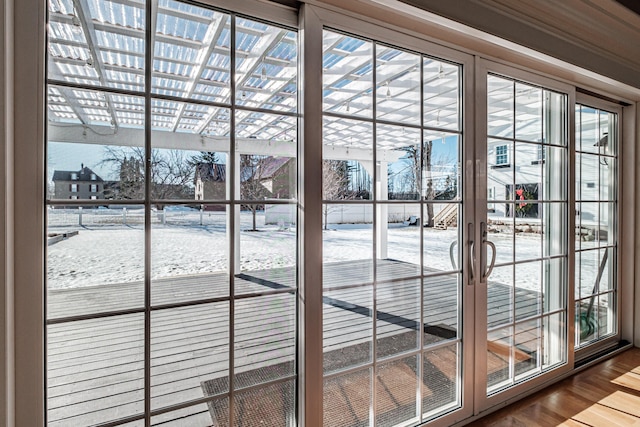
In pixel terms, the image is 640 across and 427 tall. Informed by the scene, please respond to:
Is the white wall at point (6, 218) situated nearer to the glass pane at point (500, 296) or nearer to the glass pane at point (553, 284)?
the glass pane at point (500, 296)

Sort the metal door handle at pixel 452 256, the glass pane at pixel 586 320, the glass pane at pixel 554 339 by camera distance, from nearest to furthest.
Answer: the metal door handle at pixel 452 256 < the glass pane at pixel 554 339 < the glass pane at pixel 586 320

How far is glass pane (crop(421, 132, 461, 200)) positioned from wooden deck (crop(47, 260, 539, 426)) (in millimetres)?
477

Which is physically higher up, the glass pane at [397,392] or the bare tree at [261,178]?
the bare tree at [261,178]

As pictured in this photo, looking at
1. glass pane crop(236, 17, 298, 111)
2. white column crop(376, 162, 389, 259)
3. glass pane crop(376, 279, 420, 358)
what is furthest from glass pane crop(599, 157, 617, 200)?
glass pane crop(236, 17, 298, 111)

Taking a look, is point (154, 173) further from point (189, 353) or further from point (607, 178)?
point (607, 178)

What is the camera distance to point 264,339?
1.41 m

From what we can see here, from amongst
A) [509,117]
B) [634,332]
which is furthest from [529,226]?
[634,332]

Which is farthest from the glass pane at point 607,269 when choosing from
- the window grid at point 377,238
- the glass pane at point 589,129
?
the window grid at point 377,238

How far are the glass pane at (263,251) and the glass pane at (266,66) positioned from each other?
47 cm

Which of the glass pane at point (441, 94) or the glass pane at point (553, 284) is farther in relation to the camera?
Result: the glass pane at point (553, 284)

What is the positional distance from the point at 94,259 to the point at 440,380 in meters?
1.84

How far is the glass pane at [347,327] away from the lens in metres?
1.54

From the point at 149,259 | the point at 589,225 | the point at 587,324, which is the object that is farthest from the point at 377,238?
the point at 587,324

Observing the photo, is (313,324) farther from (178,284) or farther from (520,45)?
(520,45)
